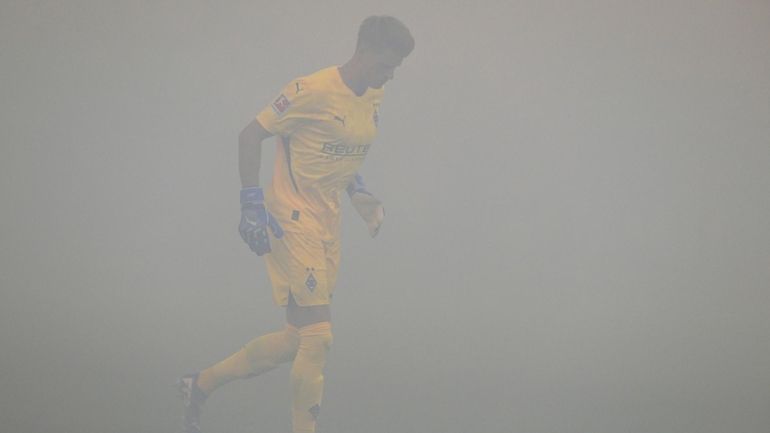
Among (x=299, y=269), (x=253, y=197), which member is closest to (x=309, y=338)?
(x=299, y=269)

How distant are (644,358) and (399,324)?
3.42 ft

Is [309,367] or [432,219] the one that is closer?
[309,367]

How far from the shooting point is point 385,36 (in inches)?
114

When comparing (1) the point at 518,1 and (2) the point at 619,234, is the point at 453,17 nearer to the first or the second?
(1) the point at 518,1

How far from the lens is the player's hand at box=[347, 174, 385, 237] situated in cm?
295

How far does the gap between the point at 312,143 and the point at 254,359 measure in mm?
690

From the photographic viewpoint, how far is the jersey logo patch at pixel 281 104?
275cm

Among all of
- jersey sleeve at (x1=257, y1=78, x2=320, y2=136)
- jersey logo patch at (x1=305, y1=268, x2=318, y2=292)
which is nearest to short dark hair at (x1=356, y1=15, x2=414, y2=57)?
jersey sleeve at (x1=257, y1=78, x2=320, y2=136)

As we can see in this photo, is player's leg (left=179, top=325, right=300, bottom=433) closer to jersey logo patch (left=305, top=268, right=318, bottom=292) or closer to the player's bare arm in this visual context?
jersey logo patch (left=305, top=268, right=318, bottom=292)

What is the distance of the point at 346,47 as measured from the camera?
3.01 metres

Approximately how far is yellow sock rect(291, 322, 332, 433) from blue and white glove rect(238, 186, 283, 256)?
0.92ft

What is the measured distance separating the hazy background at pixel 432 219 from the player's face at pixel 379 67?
21cm

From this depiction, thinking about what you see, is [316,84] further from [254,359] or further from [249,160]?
[254,359]

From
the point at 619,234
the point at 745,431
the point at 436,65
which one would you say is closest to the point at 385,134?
the point at 436,65
